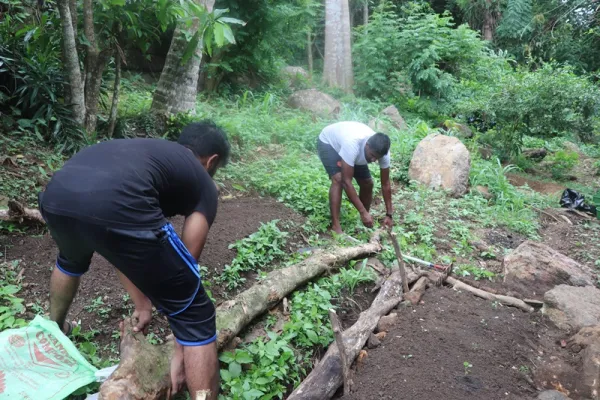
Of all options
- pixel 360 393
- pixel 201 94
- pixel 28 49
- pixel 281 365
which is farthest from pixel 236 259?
pixel 201 94

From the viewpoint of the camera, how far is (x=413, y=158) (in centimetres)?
780

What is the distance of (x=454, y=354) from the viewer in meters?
2.95

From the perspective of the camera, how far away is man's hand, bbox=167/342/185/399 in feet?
7.72

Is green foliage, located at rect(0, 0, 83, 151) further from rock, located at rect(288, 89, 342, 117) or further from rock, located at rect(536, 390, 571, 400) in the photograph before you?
rock, located at rect(288, 89, 342, 117)

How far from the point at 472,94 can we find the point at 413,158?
19.4 ft

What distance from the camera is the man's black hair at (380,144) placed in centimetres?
460

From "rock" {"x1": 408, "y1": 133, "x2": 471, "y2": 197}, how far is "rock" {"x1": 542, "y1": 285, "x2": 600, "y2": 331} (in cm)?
360

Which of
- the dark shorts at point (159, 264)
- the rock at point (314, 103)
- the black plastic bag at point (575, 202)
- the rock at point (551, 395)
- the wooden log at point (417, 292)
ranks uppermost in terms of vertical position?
the dark shorts at point (159, 264)

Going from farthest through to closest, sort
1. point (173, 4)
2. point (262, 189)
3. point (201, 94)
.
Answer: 1. point (201, 94)
2. point (262, 189)
3. point (173, 4)

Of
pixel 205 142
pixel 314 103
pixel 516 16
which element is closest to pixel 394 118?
pixel 314 103

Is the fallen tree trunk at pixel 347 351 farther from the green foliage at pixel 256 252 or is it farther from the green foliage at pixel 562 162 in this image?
the green foliage at pixel 562 162

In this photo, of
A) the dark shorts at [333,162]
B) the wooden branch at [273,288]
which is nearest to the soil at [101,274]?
the wooden branch at [273,288]

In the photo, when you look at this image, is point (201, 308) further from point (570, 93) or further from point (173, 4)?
point (570, 93)

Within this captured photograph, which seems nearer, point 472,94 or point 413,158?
point 413,158
